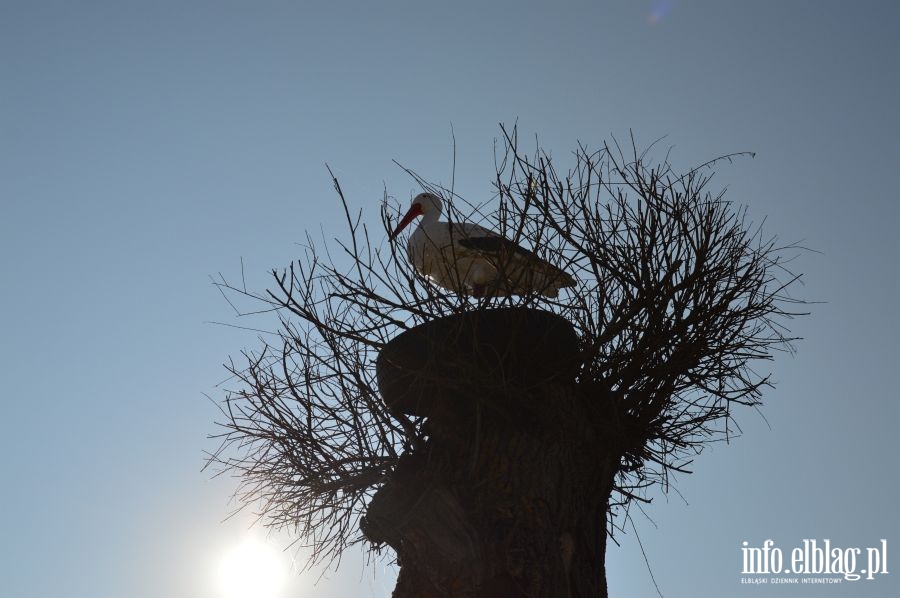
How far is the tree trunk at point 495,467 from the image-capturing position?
358 cm

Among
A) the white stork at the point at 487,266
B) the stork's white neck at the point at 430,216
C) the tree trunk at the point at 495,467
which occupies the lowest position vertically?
the tree trunk at the point at 495,467

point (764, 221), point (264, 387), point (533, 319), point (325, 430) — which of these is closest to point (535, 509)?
point (533, 319)

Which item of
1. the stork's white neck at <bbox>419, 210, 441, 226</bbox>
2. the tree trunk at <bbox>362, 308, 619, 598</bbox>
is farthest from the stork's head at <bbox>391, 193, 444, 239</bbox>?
the tree trunk at <bbox>362, 308, 619, 598</bbox>

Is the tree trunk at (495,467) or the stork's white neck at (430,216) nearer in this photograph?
the tree trunk at (495,467)

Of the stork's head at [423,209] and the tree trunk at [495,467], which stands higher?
the stork's head at [423,209]

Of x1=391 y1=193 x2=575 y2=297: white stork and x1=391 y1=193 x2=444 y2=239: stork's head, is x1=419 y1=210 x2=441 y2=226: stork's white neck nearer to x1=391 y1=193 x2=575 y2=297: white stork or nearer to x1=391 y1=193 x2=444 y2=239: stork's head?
x1=391 y1=193 x2=444 y2=239: stork's head

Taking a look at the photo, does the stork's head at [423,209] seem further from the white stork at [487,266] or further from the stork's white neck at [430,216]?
the white stork at [487,266]

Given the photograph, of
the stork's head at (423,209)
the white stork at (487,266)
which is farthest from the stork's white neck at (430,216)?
the white stork at (487,266)

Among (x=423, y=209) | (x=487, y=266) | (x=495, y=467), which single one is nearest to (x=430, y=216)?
(x=423, y=209)

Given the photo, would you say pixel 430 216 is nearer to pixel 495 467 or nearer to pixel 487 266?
pixel 487 266

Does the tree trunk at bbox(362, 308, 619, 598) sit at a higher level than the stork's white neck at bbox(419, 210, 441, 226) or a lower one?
lower

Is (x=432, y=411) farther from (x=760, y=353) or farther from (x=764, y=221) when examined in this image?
(x=764, y=221)

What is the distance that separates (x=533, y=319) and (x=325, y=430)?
1313 mm

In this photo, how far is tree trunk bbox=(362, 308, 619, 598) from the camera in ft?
11.8
